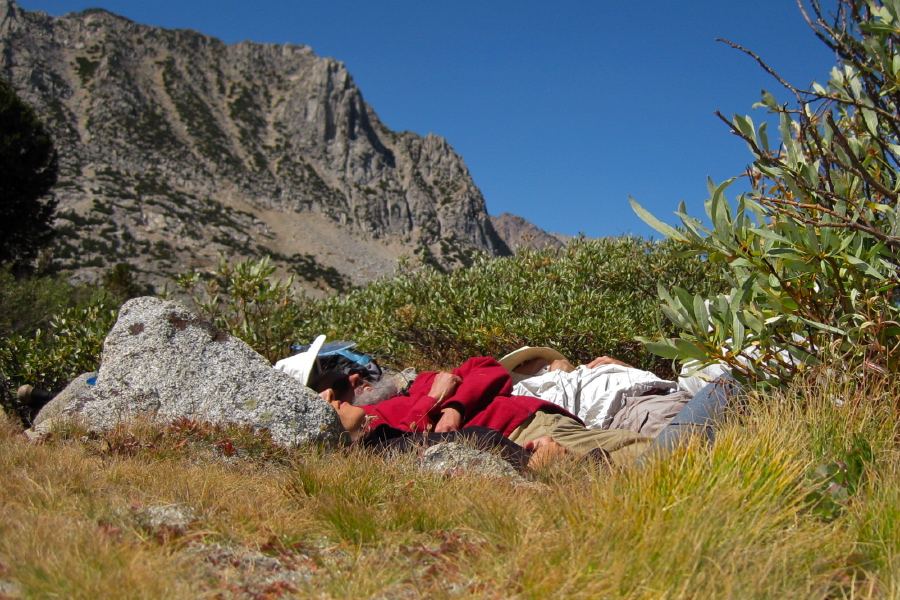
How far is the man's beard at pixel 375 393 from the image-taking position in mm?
5664

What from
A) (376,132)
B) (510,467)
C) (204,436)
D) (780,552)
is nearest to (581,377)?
(510,467)

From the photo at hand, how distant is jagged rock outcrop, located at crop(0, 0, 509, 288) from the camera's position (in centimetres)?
5491

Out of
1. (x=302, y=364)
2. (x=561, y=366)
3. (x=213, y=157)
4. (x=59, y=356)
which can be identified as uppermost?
(x=213, y=157)

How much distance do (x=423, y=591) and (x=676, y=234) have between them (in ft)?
6.59

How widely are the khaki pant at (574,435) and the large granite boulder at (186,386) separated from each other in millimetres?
1237

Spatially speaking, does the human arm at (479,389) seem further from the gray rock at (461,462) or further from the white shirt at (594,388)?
the gray rock at (461,462)

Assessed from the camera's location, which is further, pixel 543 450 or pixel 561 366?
pixel 561 366

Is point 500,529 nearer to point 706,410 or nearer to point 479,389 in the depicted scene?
point 706,410

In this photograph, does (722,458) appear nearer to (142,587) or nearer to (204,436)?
(142,587)

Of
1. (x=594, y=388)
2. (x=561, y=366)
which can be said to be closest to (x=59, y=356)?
(x=561, y=366)

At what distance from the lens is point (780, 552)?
1938 millimetres

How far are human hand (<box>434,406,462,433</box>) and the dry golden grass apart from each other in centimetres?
152

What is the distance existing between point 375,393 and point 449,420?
→ 1.26 metres

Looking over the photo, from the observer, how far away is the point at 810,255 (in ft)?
9.45
